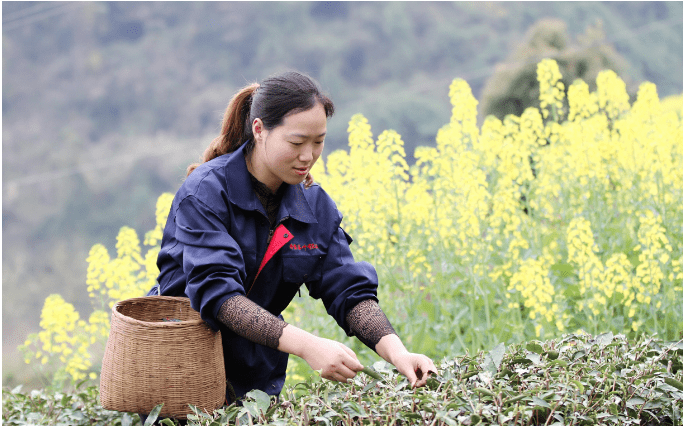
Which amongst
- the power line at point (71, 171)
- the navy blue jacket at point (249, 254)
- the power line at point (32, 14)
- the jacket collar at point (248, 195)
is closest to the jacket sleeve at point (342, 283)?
the navy blue jacket at point (249, 254)

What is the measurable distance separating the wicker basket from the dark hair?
1.98 ft

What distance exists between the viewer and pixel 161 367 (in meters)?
1.62

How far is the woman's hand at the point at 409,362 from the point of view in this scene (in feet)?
4.95

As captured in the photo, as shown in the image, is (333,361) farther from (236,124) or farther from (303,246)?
(236,124)

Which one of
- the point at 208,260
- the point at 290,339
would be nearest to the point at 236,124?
the point at 208,260

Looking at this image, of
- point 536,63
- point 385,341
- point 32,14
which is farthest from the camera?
point 536,63

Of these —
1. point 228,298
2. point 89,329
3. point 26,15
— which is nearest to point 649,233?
point 228,298

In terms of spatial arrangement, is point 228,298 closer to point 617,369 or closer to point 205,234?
point 205,234

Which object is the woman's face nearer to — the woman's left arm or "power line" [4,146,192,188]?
the woman's left arm

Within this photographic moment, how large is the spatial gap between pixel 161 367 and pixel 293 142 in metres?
0.68

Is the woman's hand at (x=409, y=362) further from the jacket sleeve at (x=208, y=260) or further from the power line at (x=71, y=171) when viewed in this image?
the power line at (x=71, y=171)

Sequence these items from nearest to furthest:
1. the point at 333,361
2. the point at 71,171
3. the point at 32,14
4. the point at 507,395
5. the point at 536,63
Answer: the point at 507,395, the point at 333,361, the point at 71,171, the point at 32,14, the point at 536,63

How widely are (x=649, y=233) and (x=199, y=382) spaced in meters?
2.11

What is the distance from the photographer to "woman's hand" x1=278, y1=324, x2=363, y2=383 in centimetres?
144
